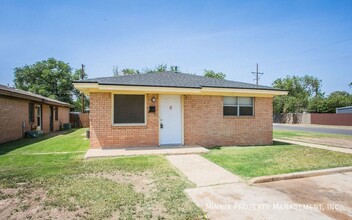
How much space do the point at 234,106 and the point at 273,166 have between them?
4.86 meters

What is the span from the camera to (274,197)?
4301mm

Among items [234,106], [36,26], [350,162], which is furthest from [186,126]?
[36,26]

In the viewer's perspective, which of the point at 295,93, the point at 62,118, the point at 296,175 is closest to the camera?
the point at 296,175

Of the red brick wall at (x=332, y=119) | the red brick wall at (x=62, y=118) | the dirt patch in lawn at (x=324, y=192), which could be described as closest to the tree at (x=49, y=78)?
the red brick wall at (x=62, y=118)

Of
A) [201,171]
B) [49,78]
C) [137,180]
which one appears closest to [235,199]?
[201,171]

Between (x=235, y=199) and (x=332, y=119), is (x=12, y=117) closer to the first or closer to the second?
(x=235, y=199)

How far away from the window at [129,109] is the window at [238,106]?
418 cm

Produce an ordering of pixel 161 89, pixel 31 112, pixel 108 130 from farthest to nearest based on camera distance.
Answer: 1. pixel 31 112
2. pixel 161 89
3. pixel 108 130

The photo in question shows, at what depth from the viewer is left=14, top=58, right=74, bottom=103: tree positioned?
45281mm

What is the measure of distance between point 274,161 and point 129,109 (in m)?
6.10

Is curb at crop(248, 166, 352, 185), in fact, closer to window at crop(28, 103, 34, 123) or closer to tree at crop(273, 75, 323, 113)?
window at crop(28, 103, 34, 123)

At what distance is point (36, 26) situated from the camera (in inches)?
501

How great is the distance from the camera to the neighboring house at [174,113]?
9234mm

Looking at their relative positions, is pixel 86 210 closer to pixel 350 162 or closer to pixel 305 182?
pixel 305 182
